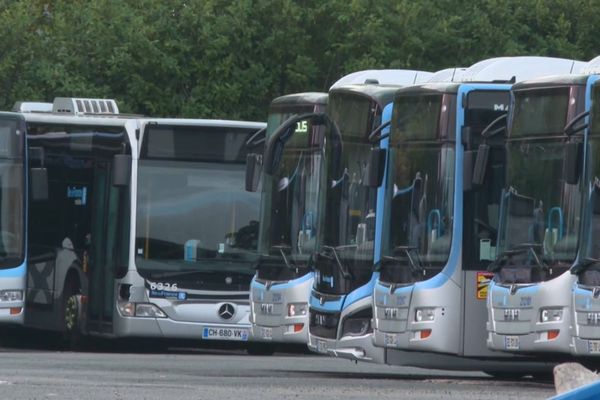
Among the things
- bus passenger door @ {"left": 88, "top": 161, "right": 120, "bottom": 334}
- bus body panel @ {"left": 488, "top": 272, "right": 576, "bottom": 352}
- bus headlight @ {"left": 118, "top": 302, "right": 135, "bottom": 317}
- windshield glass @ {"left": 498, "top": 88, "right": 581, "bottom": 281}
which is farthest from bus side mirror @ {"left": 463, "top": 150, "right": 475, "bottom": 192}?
bus passenger door @ {"left": 88, "top": 161, "right": 120, "bottom": 334}

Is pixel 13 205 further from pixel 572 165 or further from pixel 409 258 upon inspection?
pixel 572 165

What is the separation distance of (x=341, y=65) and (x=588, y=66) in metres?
18.0

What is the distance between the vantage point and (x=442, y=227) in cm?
1612

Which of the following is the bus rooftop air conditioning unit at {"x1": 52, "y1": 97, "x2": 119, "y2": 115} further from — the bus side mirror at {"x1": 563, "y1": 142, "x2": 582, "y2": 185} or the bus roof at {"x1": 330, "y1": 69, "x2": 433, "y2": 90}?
the bus side mirror at {"x1": 563, "y1": 142, "x2": 582, "y2": 185}

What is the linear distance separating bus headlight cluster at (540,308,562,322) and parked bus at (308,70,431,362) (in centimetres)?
229

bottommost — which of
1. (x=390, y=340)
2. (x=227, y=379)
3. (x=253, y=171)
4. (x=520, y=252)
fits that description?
(x=227, y=379)

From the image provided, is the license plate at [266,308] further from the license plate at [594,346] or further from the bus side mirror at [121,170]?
the license plate at [594,346]

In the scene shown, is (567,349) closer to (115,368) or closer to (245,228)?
(115,368)

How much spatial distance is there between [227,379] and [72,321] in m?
7.03

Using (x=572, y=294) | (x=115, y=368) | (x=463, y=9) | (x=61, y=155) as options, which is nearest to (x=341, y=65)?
(x=463, y=9)

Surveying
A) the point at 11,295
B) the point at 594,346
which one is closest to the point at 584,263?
the point at 594,346

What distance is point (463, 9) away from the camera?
34.5 m

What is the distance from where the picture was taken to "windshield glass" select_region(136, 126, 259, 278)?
22.2 metres

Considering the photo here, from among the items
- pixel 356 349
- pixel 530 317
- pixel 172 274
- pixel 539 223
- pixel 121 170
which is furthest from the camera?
pixel 172 274
